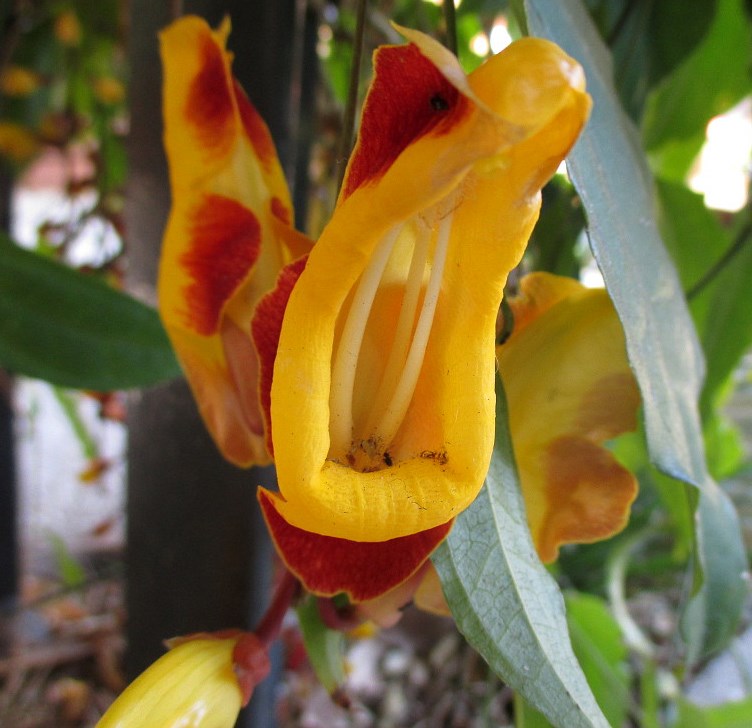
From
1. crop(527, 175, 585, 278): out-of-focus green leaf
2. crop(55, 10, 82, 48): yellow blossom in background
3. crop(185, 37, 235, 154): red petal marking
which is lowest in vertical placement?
crop(527, 175, 585, 278): out-of-focus green leaf

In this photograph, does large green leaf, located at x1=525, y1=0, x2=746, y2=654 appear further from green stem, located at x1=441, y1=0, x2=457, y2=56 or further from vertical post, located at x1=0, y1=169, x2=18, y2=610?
vertical post, located at x1=0, y1=169, x2=18, y2=610

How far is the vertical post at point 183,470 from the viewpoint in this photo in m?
0.42

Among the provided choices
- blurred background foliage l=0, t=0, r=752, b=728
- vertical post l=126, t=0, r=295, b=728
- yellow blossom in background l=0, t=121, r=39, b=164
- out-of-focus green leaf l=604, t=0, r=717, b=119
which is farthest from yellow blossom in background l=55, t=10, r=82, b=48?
out-of-focus green leaf l=604, t=0, r=717, b=119

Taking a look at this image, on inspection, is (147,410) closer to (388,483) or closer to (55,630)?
(388,483)

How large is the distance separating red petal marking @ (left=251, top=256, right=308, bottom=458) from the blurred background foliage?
0.08 m

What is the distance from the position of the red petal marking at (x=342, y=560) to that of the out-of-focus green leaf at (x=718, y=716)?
49 centimetres

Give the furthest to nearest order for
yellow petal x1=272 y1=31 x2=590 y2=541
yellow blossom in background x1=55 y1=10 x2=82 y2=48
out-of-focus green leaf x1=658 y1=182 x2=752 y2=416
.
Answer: yellow blossom in background x1=55 y1=10 x2=82 y2=48 < out-of-focus green leaf x1=658 y1=182 x2=752 y2=416 < yellow petal x1=272 y1=31 x2=590 y2=541

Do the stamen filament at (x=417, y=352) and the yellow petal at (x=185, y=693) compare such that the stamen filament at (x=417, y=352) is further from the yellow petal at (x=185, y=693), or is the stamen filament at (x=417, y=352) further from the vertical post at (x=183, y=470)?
the vertical post at (x=183, y=470)

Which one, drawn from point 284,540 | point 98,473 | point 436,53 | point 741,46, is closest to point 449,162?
point 436,53

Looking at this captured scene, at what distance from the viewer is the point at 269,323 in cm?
23

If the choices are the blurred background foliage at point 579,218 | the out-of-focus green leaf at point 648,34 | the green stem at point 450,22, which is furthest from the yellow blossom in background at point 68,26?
the green stem at point 450,22

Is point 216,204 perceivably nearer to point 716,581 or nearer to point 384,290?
point 384,290

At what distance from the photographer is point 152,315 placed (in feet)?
1.47

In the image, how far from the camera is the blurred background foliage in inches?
17.6
